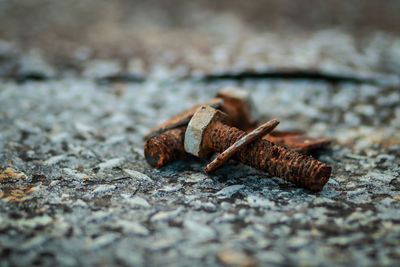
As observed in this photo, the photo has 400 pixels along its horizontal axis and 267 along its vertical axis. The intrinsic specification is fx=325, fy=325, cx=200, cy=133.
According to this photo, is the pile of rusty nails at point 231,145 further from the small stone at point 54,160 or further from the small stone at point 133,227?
the small stone at point 54,160

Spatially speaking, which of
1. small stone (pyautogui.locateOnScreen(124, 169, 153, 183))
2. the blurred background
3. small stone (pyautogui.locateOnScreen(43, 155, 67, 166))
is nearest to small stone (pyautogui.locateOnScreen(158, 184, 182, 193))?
small stone (pyautogui.locateOnScreen(124, 169, 153, 183))

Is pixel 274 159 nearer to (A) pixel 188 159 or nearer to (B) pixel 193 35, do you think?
(A) pixel 188 159

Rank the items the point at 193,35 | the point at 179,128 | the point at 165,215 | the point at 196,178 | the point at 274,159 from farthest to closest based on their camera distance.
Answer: the point at 193,35
the point at 179,128
the point at 196,178
the point at 274,159
the point at 165,215

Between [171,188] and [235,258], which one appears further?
[171,188]

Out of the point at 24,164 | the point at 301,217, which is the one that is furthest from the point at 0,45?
the point at 301,217

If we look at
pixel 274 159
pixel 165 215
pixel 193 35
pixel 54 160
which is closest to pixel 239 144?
pixel 274 159

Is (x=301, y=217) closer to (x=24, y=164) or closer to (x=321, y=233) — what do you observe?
(x=321, y=233)

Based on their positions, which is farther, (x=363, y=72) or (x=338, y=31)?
(x=338, y=31)

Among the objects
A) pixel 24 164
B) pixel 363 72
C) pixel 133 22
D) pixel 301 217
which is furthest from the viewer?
pixel 133 22

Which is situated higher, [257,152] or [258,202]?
[257,152]
